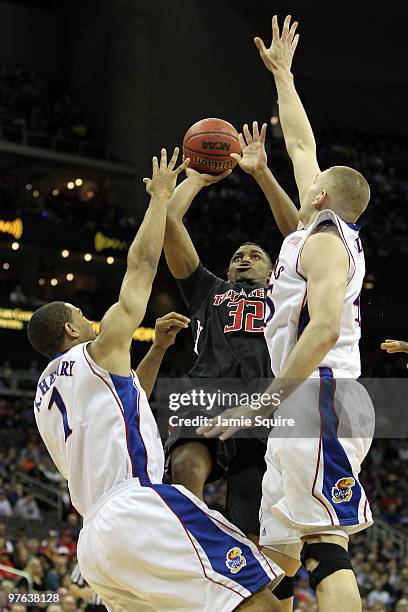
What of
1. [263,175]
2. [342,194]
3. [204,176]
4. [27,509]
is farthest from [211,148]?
[27,509]

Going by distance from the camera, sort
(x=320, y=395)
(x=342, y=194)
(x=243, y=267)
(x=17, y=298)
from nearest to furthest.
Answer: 1. (x=320, y=395)
2. (x=342, y=194)
3. (x=243, y=267)
4. (x=17, y=298)

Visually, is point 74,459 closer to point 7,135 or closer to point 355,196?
point 355,196

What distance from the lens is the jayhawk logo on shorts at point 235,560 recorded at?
4.13m

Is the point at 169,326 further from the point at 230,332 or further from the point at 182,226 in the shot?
the point at 182,226

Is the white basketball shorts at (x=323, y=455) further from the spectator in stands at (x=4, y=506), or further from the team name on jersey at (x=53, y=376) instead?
the spectator in stands at (x=4, y=506)

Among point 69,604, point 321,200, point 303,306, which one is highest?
point 321,200

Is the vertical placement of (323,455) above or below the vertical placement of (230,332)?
below

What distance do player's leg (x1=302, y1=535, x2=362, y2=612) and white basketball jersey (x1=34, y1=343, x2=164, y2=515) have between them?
2.53 feet

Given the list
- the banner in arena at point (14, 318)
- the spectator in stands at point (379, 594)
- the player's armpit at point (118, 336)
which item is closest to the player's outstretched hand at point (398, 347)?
the player's armpit at point (118, 336)

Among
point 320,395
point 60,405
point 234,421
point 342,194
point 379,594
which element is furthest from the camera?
point 379,594

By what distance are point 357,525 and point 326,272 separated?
1018 millimetres

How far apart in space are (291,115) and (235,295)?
39.7 inches

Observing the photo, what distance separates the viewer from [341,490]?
4.02m

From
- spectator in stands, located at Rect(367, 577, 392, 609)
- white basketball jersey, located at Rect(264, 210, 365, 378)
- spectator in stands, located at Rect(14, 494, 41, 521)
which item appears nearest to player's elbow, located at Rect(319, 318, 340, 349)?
white basketball jersey, located at Rect(264, 210, 365, 378)
